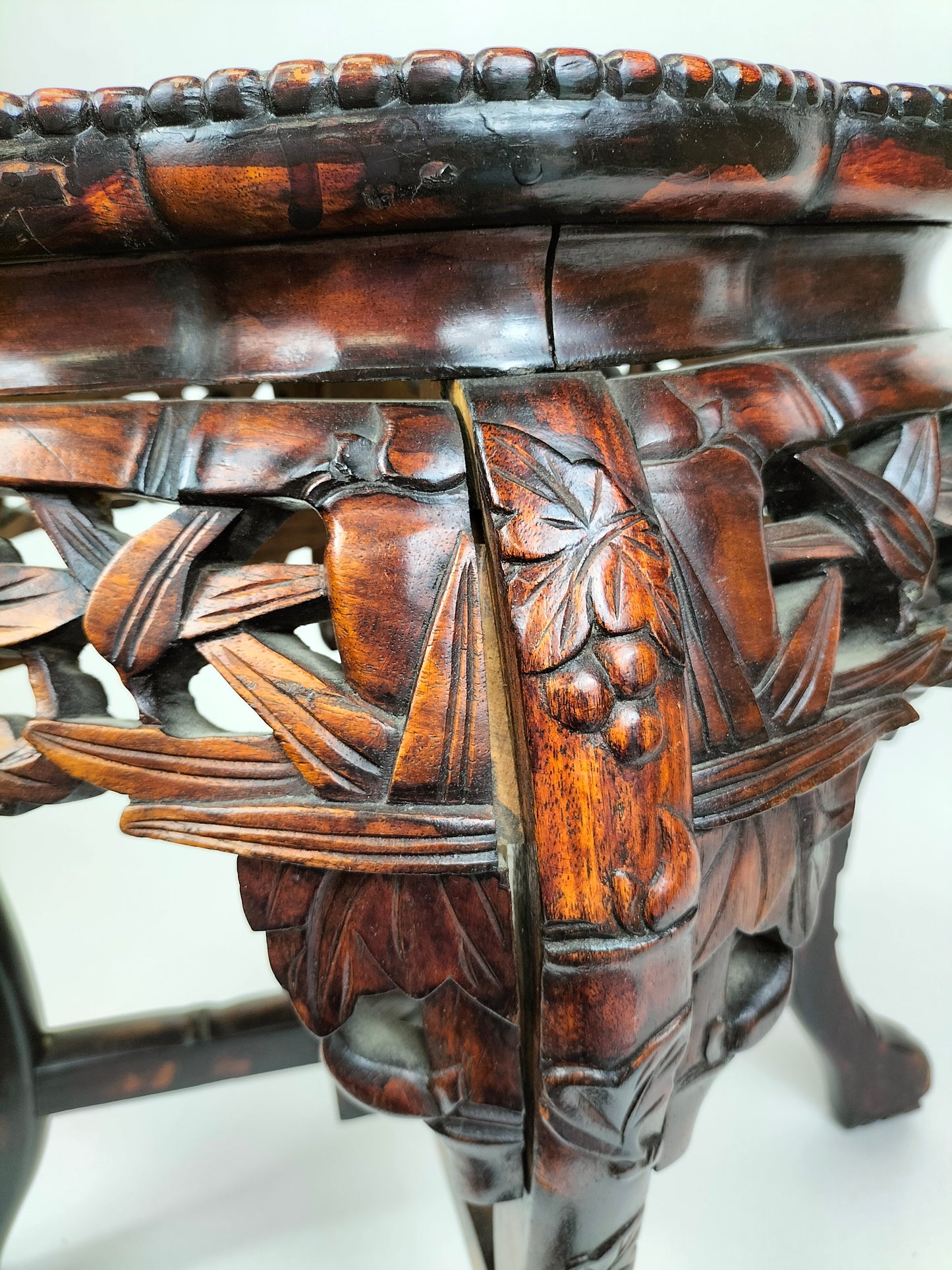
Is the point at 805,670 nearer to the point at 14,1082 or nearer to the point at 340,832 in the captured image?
the point at 340,832

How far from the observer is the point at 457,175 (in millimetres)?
423

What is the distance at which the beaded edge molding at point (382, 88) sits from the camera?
407 mm

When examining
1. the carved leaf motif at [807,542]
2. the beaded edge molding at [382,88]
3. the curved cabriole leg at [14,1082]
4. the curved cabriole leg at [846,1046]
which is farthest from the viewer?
the curved cabriole leg at [846,1046]

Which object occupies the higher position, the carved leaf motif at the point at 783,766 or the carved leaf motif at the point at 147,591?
the carved leaf motif at the point at 147,591

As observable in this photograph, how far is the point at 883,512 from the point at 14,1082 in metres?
0.67

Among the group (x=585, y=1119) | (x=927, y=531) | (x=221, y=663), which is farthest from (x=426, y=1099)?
(x=927, y=531)

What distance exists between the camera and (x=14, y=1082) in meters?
0.78

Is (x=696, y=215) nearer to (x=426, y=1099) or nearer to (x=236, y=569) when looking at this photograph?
(x=236, y=569)

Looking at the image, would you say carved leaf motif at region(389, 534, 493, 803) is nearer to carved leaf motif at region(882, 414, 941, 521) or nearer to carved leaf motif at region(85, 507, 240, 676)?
carved leaf motif at region(85, 507, 240, 676)

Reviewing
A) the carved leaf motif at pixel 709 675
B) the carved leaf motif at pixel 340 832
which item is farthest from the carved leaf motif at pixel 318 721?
Result: the carved leaf motif at pixel 709 675

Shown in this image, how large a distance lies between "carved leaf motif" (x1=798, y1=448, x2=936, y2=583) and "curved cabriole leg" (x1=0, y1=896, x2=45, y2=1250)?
2.02 feet

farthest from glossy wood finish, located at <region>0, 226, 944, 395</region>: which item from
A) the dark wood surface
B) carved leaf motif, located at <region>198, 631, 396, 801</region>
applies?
carved leaf motif, located at <region>198, 631, 396, 801</region>

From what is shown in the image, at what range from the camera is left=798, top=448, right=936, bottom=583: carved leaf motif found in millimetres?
516

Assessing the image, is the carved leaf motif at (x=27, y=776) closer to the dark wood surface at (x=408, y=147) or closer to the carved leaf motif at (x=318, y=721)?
the carved leaf motif at (x=318, y=721)
